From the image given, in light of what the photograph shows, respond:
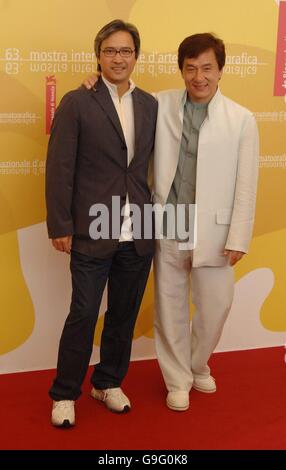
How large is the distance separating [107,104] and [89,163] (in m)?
0.24

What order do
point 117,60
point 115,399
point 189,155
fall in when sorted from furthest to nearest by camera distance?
point 115,399 < point 189,155 < point 117,60

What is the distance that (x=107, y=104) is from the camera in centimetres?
244

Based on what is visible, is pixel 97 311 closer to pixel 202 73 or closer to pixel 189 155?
pixel 189 155

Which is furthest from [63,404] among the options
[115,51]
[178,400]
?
[115,51]

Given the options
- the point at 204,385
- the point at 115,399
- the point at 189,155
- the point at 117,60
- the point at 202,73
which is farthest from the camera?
the point at 204,385

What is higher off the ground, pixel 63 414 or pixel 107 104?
pixel 107 104

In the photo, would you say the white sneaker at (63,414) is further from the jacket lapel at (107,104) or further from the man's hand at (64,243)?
the jacket lapel at (107,104)

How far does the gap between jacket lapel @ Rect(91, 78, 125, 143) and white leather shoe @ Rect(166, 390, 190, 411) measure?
115cm

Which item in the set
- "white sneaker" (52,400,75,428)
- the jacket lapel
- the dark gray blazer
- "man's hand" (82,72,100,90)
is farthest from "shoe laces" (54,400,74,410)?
"man's hand" (82,72,100,90)

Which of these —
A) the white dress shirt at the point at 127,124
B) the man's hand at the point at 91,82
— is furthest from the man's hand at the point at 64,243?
the man's hand at the point at 91,82

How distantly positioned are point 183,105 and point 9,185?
2.89ft

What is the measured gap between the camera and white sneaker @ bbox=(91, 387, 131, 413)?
2.72 meters

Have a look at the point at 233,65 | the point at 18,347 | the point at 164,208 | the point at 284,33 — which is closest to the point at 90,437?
the point at 18,347

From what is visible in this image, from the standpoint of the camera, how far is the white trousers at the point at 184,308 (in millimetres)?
2717
